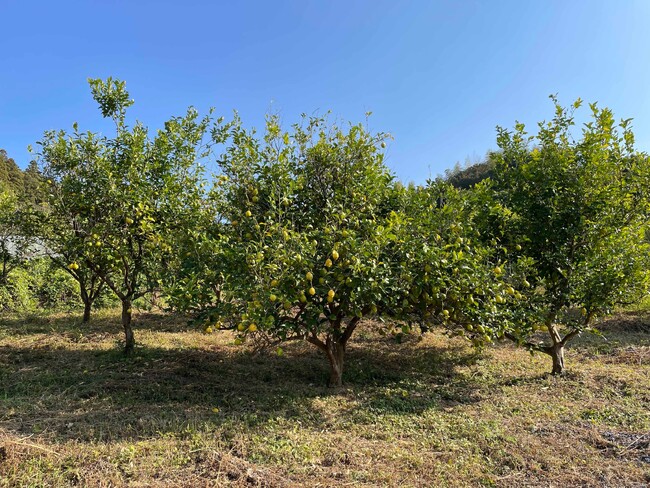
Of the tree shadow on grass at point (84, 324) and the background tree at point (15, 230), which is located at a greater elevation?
the background tree at point (15, 230)

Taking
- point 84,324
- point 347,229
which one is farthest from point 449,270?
point 84,324

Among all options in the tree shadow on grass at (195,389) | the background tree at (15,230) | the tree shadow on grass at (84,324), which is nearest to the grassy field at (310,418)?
the tree shadow on grass at (195,389)

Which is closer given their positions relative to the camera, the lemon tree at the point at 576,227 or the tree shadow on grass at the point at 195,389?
the tree shadow on grass at the point at 195,389

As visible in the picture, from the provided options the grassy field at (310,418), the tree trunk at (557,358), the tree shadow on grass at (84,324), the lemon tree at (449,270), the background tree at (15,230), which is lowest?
the grassy field at (310,418)

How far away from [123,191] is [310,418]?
3.83 metres

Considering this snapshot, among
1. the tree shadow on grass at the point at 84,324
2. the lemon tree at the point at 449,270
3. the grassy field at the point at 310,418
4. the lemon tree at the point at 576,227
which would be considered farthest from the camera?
the tree shadow on grass at the point at 84,324

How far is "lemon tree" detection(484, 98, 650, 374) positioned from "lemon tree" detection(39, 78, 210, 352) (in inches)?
178

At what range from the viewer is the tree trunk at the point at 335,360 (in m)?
5.50

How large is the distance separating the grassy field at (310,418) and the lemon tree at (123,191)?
163cm

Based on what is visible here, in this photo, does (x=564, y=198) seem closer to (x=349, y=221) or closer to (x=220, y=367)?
(x=349, y=221)

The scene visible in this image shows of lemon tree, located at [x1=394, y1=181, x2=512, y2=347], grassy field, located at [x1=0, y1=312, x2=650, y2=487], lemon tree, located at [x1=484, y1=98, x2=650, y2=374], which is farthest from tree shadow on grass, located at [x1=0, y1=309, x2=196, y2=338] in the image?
lemon tree, located at [x1=484, y1=98, x2=650, y2=374]

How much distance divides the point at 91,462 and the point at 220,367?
304cm

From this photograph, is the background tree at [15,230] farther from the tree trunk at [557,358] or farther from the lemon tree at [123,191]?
the tree trunk at [557,358]

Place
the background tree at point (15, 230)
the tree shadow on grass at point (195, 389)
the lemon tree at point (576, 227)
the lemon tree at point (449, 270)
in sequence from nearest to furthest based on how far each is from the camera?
the tree shadow on grass at point (195, 389)
the lemon tree at point (449, 270)
the lemon tree at point (576, 227)
the background tree at point (15, 230)
